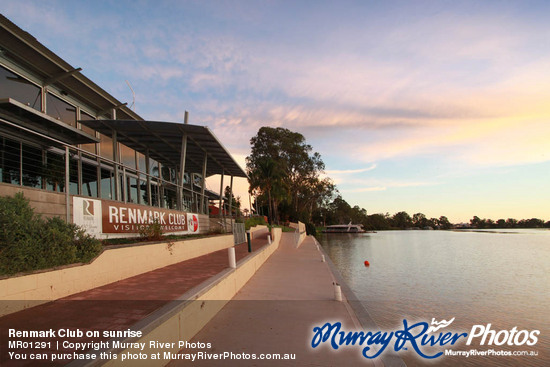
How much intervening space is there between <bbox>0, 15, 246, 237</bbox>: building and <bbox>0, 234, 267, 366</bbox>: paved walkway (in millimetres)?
1926

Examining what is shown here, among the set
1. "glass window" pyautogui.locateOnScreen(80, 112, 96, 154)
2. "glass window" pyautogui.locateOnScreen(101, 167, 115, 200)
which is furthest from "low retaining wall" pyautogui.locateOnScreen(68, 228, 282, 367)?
"glass window" pyautogui.locateOnScreen(80, 112, 96, 154)

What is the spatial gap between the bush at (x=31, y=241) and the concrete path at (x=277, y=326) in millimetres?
2814

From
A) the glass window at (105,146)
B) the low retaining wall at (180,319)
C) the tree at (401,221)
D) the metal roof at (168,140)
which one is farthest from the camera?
the tree at (401,221)

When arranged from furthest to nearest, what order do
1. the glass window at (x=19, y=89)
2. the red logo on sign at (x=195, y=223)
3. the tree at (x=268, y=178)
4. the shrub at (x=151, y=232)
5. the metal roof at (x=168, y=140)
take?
the tree at (x=268, y=178), the red logo on sign at (x=195, y=223), the metal roof at (x=168, y=140), the glass window at (x=19, y=89), the shrub at (x=151, y=232)

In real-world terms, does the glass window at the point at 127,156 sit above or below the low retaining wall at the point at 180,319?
above

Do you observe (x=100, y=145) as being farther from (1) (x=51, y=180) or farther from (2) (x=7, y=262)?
(2) (x=7, y=262)

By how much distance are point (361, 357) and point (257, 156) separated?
2140 inches

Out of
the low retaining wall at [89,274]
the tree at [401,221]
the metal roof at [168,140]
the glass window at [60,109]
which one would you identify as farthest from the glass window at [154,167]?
the tree at [401,221]

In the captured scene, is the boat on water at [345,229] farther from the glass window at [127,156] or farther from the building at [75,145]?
the glass window at [127,156]

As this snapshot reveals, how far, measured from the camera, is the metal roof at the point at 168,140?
45.8ft

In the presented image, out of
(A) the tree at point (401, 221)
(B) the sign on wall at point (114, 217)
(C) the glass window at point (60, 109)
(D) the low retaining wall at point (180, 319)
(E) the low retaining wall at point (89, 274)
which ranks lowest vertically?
(A) the tree at point (401, 221)

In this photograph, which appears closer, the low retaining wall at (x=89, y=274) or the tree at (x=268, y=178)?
the low retaining wall at (x=89, y=274)

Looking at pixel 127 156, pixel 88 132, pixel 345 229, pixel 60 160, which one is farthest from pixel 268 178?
pixel 345 229

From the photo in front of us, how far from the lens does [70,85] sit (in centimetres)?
1402
